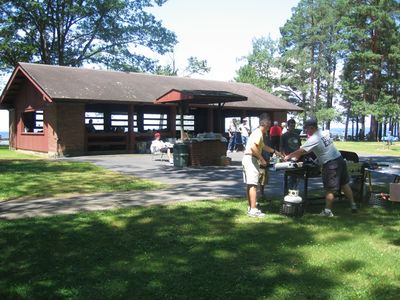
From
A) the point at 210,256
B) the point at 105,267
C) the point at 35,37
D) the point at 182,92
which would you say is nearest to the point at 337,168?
the point at 210,256

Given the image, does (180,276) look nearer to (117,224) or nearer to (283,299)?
(283,299)

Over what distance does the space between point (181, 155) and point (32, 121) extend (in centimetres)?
1456

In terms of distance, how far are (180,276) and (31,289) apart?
1.44 metres

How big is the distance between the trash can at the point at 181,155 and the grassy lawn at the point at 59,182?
2544 millimetres

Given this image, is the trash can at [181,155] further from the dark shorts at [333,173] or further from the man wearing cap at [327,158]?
the dark shorts at [333,173]

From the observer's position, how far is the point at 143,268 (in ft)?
16.1

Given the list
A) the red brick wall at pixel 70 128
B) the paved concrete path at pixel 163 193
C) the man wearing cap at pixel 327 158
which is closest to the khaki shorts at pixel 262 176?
the paved concrete path at pixel 163 193

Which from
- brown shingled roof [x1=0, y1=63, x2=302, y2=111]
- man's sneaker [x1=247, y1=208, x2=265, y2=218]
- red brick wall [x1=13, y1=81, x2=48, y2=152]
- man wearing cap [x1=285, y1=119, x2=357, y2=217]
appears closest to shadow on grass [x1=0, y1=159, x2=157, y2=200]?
man's sneaker [x1=247, y1=208, x2=265, y2=218]

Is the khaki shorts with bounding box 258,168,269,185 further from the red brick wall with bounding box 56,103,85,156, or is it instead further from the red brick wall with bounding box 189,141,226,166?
the red brick wall with bounding box 56,103,85,156

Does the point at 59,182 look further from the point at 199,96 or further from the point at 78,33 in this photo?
the point at 78,33

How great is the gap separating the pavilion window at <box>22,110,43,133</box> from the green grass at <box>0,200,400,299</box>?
2056 cm

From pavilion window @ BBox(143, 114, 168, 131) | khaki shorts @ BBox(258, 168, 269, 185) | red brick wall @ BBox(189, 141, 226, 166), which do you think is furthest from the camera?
pavilion window @ BBox(143, 114, 168, 131)

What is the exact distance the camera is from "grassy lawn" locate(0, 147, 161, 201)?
9.89 m

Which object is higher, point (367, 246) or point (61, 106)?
point (61, 106)
